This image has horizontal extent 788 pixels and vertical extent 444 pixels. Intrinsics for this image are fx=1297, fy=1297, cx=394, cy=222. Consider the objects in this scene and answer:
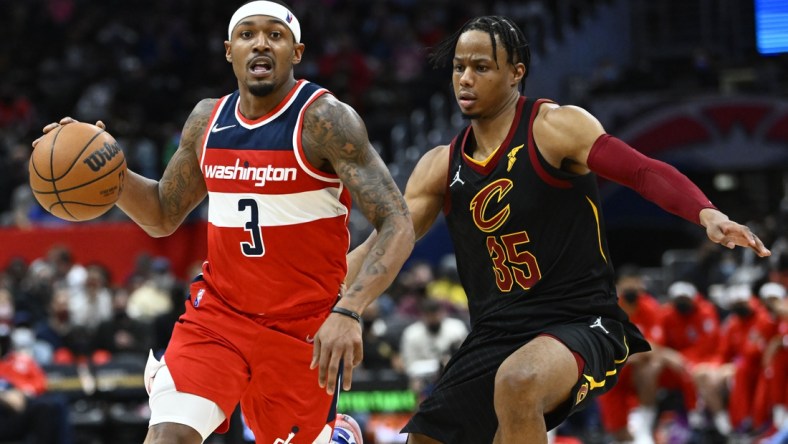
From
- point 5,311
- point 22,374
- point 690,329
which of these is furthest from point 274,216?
point 690,329

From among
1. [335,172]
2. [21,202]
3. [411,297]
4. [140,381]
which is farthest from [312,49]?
[335,172]

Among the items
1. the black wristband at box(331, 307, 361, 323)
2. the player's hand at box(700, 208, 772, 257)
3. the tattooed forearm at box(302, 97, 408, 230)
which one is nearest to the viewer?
the player's hand at box(700, 208, 772, 257)

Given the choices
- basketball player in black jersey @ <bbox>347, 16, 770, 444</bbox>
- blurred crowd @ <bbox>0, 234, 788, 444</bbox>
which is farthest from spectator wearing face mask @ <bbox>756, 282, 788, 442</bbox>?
basketball player in black jersey @ <bbox>347, 16, 770, 444</bbox>

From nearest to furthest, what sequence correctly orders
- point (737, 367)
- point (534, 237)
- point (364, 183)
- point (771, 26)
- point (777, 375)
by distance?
1. point (364, 183)
2. point (534, 237)
3. point (777, 375)
4. point (737, 367)
5. point (771, 26)

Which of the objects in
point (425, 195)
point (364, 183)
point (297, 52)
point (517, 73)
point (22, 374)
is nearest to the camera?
point (364, 183)

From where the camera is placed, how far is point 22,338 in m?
13.0

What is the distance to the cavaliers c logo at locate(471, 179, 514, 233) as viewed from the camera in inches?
224

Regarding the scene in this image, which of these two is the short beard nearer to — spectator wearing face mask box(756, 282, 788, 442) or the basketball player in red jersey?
the basketball player in red jersey

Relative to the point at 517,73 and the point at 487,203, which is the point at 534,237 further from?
the point at 517,73

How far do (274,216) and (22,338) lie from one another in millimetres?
8153

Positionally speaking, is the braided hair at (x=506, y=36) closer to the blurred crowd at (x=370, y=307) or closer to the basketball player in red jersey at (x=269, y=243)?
the basketball player in red jersey at (x=269, y=243)

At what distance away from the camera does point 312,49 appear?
2292 centimetres

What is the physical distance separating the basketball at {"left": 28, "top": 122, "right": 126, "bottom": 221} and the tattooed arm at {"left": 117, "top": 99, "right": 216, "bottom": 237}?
0.60ft

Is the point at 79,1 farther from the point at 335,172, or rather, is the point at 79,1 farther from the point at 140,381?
the point at 335,172
